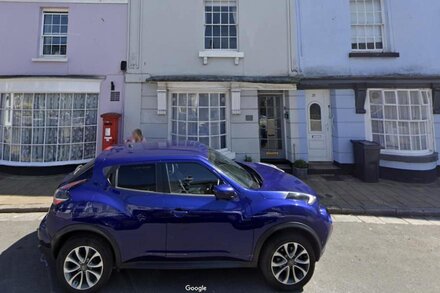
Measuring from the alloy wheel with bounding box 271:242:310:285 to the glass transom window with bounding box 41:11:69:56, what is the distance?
9.27 meters

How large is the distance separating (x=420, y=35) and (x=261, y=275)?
972 cm

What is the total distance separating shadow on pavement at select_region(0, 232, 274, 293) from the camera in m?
3.32

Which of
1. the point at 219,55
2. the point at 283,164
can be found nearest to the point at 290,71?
the point at 219,55

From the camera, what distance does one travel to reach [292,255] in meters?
3.37

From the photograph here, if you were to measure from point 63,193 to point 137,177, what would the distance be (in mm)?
913

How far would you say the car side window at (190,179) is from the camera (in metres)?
3.42

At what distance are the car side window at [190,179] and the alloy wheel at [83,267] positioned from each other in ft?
3.91

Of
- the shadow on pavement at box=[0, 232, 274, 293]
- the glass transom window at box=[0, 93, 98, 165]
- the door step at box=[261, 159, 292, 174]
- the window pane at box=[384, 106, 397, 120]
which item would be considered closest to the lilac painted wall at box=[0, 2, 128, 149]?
the glass transom window at box=[0, 93, 98, 165]

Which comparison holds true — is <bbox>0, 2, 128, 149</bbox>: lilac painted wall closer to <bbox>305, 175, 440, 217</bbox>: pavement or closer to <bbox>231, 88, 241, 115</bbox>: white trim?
<bbox>231, 88, 241, 115</bbox>: white trim

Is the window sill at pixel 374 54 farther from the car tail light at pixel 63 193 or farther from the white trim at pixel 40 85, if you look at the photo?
the car tail light at pixel 63 193

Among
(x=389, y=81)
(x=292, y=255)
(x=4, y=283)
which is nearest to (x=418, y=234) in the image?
(x=292, y=255)

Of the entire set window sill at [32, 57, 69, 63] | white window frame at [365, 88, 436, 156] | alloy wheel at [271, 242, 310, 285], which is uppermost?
window sill at [32, 57, 69, 63]

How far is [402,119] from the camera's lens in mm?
8953

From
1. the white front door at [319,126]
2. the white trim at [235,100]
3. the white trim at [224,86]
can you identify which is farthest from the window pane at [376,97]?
the white trim at [235,100]
